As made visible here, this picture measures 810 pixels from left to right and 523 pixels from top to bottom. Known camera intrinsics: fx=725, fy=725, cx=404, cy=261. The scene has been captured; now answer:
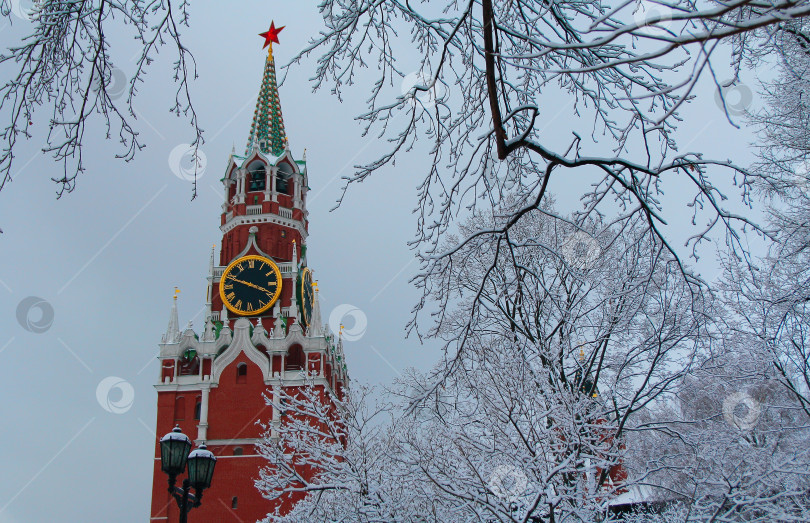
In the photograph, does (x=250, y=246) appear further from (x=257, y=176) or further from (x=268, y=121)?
(x=268, y=121)

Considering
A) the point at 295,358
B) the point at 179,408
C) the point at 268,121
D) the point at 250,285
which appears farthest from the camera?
the point at 268,121

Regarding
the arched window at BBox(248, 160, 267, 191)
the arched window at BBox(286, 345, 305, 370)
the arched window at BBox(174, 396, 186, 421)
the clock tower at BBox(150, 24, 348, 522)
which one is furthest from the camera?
the arched window at BBox(248, 160, 267, 191)

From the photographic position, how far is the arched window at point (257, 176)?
154ft

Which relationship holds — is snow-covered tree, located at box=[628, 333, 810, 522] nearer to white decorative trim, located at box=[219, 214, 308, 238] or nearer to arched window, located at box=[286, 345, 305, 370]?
arched window, located at box=[286, 345, 305, 370]

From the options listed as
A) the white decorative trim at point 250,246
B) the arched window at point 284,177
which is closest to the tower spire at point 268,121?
the arched window at point 284,177

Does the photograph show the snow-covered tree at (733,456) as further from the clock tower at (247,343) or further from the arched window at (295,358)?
the arched window at (295,358)

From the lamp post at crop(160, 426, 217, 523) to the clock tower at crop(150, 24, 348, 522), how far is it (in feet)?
83.3

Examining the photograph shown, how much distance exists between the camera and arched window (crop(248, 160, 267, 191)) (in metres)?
46.8

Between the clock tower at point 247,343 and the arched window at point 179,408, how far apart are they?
54 millimetres

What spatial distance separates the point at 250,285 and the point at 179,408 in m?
8.05

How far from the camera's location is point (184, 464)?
30.8ft

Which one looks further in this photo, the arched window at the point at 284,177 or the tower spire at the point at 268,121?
the tower spire at the point at 268,121

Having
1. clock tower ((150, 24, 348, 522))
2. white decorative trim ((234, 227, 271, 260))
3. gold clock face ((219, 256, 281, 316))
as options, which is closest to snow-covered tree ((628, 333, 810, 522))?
clock tower ((150, 24, 348, 522))

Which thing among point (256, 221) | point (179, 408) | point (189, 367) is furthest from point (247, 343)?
point (256, 221)
